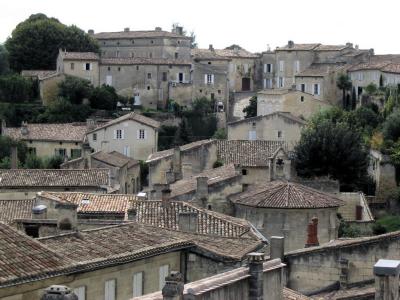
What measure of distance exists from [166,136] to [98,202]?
53257mm

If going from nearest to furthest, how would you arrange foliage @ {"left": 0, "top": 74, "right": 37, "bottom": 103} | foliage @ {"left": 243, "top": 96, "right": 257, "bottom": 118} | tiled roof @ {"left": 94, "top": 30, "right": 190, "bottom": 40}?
foliage @ {"left": 0, "top": 74, "right": 37, "bottom": 103}, foliage @ {"left": 243, "top": 96, "right": 257, "bottom": 118}, tiled roof @ {"left": 94, "top": 30, "right": 190, "bottom": 40}

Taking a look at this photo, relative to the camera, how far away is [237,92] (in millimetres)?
111812

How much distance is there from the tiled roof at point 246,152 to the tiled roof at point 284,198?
10.3m

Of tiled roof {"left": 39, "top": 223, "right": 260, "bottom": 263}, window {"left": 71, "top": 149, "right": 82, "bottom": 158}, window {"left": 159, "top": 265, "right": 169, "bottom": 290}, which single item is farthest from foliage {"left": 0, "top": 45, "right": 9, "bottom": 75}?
window {"left": 159, "top": 265, "right": 169, "bottom": 290}

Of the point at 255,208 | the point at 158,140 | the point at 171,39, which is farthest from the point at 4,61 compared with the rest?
the point at 255,208

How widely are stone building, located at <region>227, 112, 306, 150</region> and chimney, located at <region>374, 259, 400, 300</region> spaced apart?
5092 cm

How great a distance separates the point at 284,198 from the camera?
143 feet

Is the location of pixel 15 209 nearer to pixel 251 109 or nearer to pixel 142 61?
pixel 251 109

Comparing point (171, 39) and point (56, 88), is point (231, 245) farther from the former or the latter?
point (171, 39)

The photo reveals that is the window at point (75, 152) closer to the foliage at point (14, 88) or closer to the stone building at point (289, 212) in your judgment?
the foliage at point (14, 88)

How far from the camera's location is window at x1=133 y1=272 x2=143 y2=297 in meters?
23.0

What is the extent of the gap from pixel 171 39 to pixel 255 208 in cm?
7367

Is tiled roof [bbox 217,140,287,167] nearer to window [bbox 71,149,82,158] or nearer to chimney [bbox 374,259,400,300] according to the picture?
window [bbox 71,149,82,158]

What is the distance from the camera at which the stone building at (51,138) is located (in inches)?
3238
